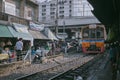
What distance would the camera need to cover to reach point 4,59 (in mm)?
18766

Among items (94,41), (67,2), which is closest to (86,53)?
(94,41)

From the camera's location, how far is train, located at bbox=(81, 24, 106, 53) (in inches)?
1414

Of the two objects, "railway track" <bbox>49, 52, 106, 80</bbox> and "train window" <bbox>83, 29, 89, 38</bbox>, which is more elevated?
"train window" <bbox>83, 29, 89, 38</bbox>

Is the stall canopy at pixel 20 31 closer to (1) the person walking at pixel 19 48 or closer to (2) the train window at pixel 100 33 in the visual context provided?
(1) the person walking at pixel 19 48

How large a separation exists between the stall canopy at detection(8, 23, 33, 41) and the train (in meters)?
7.51

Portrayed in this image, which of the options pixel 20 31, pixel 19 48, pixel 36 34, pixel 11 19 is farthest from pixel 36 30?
pixel 19 48

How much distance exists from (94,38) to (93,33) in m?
0.61

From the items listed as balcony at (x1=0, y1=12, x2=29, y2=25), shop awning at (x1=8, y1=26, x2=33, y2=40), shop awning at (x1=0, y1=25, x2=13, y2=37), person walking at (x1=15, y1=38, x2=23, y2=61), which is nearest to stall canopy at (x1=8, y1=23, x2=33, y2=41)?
shop awning at (x1=8, y1=26, x2=33, y2=40)

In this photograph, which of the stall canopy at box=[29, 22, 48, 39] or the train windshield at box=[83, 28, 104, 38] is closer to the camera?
the stall canopy at box=[29, 22, 48, 39]

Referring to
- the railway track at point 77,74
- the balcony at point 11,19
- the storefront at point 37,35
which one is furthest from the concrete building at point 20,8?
the railway track at point 77,74

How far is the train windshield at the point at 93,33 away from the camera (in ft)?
118

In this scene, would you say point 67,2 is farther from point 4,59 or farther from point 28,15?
point 4,59

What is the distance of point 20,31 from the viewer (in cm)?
2959

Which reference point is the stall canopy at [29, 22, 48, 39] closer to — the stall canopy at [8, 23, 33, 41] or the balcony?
the balcony
